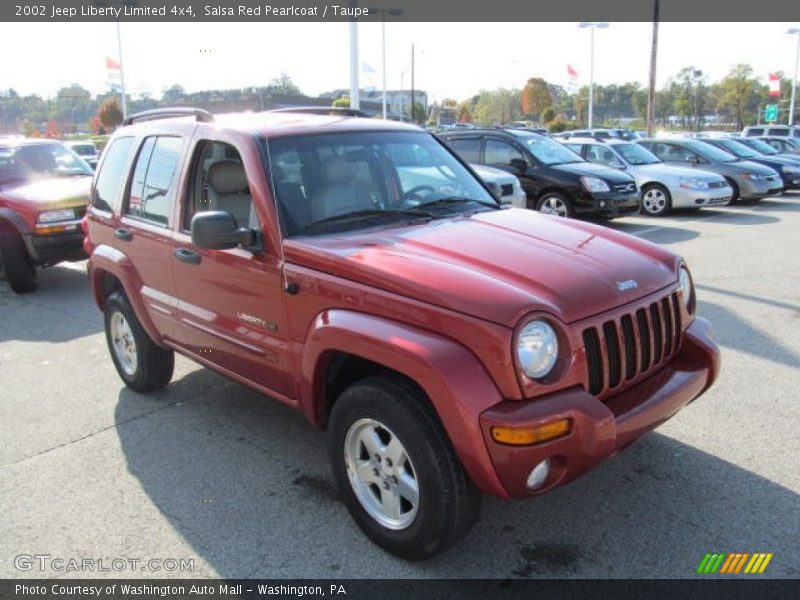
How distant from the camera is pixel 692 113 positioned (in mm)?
71688

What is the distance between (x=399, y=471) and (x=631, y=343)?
3.88 feet

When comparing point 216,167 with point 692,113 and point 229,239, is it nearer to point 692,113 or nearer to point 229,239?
point 229,239

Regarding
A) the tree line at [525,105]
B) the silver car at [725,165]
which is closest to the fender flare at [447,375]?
the silver car at [725,165]

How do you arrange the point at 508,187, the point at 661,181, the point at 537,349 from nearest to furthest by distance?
the point at 537,349
the point at 508,187
the point at 661,181

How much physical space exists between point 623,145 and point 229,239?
14.0 metres

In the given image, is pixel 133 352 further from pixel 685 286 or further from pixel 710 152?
pixel 710 152

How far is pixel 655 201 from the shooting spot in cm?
1437

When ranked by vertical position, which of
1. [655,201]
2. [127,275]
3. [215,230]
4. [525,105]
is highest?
[525,105]

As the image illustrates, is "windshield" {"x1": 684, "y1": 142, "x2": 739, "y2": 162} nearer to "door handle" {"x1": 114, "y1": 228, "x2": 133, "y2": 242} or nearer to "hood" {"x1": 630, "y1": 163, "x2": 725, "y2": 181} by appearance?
"hood" {"x1": 630, "y1": 163, "x2": 725, "y2": 181}

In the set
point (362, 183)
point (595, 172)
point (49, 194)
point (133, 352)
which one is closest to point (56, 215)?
point (49, 194)

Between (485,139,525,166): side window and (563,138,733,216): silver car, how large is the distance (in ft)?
10.4

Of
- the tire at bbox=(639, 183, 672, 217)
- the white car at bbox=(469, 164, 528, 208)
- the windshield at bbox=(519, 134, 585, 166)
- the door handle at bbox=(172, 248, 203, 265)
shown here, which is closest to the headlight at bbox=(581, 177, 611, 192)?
the windshield at bbox=(519, 134, 585, 166)

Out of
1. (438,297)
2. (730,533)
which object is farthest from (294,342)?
(730,533)

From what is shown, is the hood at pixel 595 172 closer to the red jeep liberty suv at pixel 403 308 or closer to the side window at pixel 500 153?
the side window at pixel 500 153
